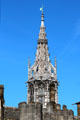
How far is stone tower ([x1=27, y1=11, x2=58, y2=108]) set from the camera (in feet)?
319

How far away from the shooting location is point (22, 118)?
44250 mm

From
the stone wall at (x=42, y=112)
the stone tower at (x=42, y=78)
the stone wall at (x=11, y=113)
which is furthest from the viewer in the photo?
the stone tower at (x=42, y=78)

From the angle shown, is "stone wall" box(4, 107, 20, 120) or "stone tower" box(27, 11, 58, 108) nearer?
"stone wall" box(4, 107, 20, 120)

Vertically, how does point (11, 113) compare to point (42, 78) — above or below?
below

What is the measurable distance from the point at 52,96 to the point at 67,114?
8402mm

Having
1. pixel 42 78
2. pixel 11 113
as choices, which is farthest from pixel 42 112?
pixel 42 78

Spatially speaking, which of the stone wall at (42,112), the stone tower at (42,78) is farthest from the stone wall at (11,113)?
the stone tower at (42,78)

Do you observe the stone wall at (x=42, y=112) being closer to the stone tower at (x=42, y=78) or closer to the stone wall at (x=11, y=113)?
the stone wall at (x=11, y=113)

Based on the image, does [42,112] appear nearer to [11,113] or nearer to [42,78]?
[11,113]

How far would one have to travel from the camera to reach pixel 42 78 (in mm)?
99562

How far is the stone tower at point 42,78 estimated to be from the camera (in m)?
97.2

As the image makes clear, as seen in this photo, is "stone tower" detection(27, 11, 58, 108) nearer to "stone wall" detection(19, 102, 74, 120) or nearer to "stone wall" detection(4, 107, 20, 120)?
"stone wall" detection(19, 102, 74, 120)

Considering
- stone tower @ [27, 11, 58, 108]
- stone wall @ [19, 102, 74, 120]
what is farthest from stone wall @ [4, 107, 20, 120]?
stone tower @ [27, 11, 58, 108]

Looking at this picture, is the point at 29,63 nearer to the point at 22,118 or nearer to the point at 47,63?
the point at 47,63
